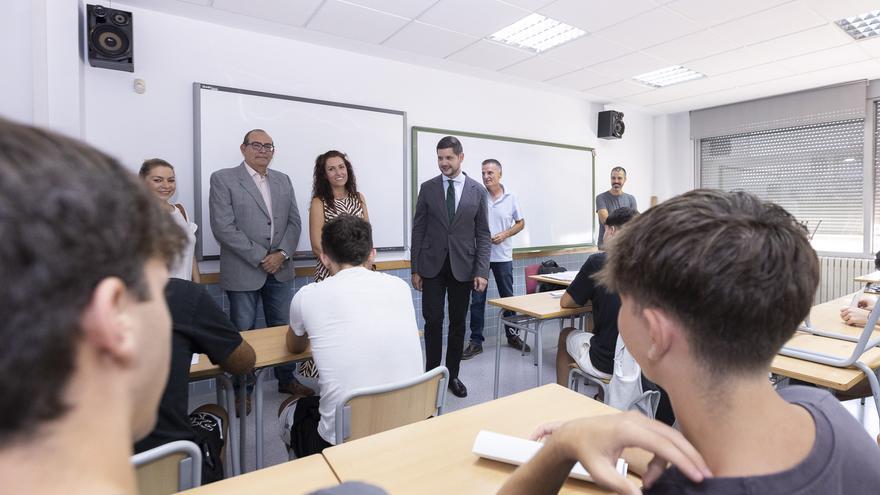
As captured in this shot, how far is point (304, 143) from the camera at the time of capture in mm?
3799

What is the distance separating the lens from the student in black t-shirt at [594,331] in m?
2.26

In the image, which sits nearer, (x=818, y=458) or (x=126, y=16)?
(x=818, y=458)

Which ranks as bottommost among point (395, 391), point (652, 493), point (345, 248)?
point (395, 391)

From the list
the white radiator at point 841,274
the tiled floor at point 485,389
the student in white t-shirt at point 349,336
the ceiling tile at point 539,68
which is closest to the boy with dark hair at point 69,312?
the student in white t-shirt at point 349,336

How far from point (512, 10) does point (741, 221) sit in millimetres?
3113


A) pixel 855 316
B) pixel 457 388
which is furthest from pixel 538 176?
pixel 855 316

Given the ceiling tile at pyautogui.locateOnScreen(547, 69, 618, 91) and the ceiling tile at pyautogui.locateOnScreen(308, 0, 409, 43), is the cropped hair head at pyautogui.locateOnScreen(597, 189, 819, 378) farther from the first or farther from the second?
the ceiling tile at pyautogui.locateOnScreen(547, 69, 618, 91)

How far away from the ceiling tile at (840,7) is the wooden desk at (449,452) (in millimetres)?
3651

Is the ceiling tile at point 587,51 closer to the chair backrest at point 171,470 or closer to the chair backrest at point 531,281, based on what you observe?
the chair backrest at point 531,281

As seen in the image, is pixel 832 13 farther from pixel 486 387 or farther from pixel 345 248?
pixel 345 248

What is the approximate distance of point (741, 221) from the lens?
2.11 feet

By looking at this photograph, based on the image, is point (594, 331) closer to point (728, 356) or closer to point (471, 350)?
point (728, 356)

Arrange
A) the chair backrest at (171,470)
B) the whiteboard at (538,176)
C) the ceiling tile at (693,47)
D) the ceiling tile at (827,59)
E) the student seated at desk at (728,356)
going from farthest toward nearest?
the whiteboard at (538,176) → the ceiling tile at (827,59) → the ceiling tile at (693,47) → the chair backrest at (171,470) → the student seated at desk at (728,356)

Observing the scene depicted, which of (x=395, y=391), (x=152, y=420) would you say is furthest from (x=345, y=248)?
(x=152, y=420)
